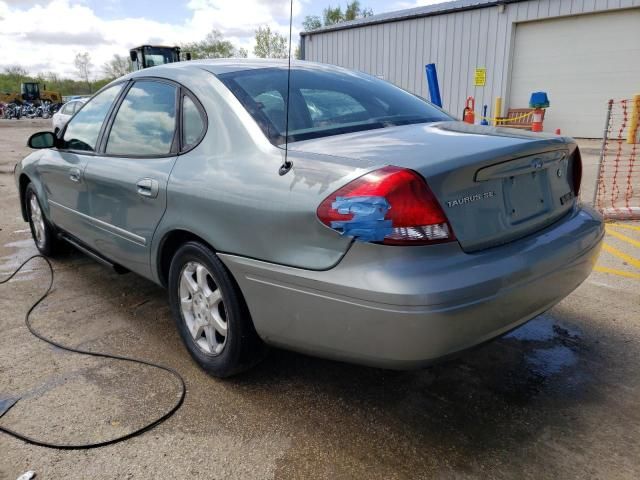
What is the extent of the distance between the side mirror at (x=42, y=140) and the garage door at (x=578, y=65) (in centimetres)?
1669

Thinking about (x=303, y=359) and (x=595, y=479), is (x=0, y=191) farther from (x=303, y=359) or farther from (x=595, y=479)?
(x=595, y=479)

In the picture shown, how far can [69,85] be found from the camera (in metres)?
66.1

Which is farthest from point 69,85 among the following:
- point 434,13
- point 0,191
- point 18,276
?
point 18,276

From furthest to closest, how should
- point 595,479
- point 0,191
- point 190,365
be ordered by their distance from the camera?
point 0,191 < point 190,365 < point 595,479

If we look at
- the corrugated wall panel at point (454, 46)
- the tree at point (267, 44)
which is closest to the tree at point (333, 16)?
the tree at point (267, 44)

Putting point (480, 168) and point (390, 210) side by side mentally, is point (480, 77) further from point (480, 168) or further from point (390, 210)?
point (390, 210)

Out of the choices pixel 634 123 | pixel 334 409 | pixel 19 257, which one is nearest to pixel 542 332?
pixel 334 409

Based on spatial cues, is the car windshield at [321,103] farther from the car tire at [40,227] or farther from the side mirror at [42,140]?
the car tire at [40,227]

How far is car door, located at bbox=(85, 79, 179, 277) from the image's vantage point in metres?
2.79

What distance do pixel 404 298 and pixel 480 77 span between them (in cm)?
1808

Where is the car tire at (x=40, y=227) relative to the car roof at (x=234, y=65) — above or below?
below

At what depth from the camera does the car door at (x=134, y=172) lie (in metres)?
2.79

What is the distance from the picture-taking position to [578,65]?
650 inches

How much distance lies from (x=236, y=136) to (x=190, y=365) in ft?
4.14
